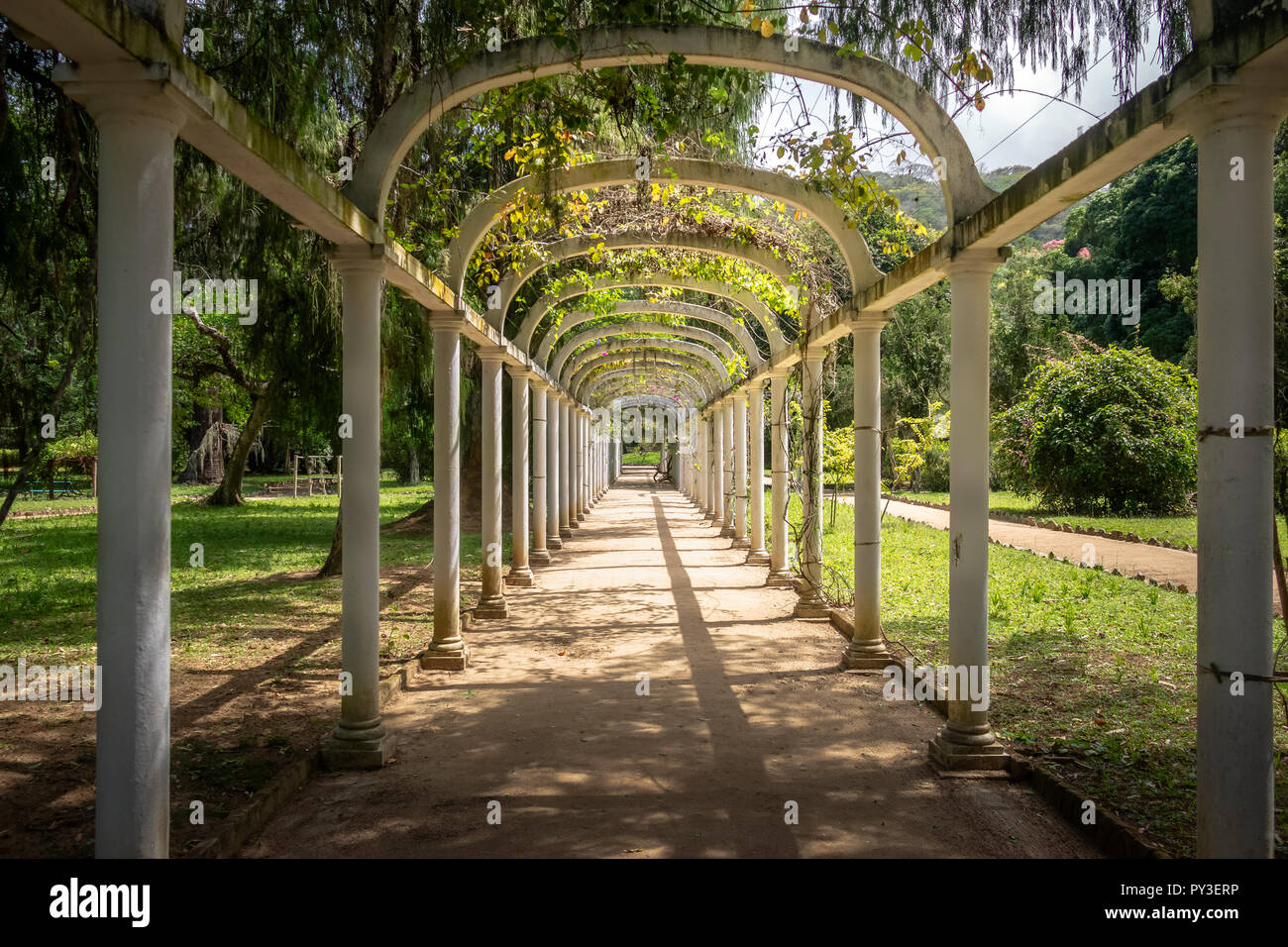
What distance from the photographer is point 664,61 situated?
4.99 metres

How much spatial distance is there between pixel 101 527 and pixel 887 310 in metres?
5.43

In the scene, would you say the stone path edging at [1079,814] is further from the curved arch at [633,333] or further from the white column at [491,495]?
the curved arch at [633,333]

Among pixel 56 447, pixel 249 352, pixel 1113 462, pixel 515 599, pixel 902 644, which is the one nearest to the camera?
pixel 902 644

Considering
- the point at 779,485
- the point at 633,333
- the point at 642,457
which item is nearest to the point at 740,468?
the point at 633,333

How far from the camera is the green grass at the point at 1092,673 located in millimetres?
4340

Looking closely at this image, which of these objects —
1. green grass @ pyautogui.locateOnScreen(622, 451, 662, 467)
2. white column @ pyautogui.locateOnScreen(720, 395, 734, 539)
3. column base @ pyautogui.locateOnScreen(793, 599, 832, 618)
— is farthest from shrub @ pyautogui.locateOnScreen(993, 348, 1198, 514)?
green grass @ pyautogui.locateOnScreen(622, 451, 662, 467)

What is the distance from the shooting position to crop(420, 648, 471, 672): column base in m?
7.09

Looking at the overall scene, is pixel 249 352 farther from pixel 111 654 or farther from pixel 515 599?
pixel 111 654

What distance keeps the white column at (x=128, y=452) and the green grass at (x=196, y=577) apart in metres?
5.17

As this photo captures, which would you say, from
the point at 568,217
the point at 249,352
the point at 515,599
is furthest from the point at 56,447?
the point at 568,217

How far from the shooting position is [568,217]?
873 centimetres

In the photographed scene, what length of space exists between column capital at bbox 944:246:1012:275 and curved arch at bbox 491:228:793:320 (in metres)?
4.00

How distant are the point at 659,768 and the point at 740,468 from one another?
34.4ft

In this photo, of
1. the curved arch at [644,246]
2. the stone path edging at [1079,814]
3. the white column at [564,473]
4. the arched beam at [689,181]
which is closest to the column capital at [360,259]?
the arched beam at [689,181]
